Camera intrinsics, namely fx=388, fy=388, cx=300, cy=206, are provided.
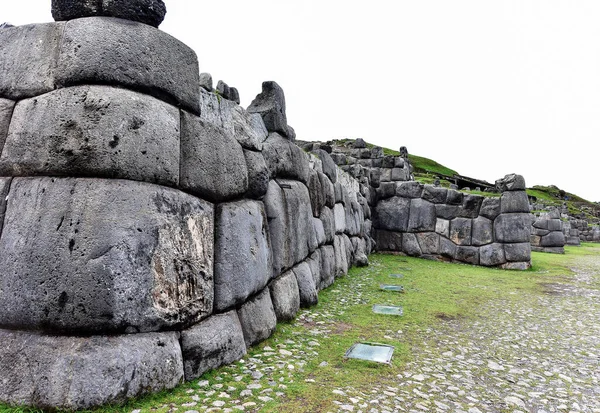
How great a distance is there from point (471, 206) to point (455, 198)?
61 centimetres

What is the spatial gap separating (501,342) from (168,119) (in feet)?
15.8

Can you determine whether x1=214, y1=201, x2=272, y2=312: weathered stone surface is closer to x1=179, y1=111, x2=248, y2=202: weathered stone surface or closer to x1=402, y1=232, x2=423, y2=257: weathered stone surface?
x1=179, y1=111, x2=248, y2=202: weathered stone surface

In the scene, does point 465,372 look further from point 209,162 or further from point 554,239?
point 554,239

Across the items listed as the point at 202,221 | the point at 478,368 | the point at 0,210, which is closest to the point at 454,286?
the point at 478,368

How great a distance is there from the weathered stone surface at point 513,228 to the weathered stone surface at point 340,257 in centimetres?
628

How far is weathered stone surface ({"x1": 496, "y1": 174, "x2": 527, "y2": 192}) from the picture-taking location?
13078 millimetres

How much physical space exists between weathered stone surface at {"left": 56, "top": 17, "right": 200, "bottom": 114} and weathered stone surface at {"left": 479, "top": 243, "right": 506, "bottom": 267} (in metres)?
12.6

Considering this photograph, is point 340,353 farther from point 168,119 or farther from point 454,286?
point 454,286

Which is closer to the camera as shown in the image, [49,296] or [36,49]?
[49,296]

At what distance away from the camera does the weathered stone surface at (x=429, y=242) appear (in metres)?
14.2

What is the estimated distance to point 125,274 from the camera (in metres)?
2.97

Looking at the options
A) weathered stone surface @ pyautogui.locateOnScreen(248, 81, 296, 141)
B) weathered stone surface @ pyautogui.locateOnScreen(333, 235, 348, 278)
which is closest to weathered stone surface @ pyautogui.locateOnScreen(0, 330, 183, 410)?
weathered stone surface @ pyautogui.locateOnScreen(248, 81, 296, 141)

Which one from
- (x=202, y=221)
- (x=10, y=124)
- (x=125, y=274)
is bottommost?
(x=125, y=274)

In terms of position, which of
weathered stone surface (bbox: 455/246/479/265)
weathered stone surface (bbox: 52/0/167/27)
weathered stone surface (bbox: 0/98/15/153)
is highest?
weathered stone surface (bbox: 52/0/167/27)
